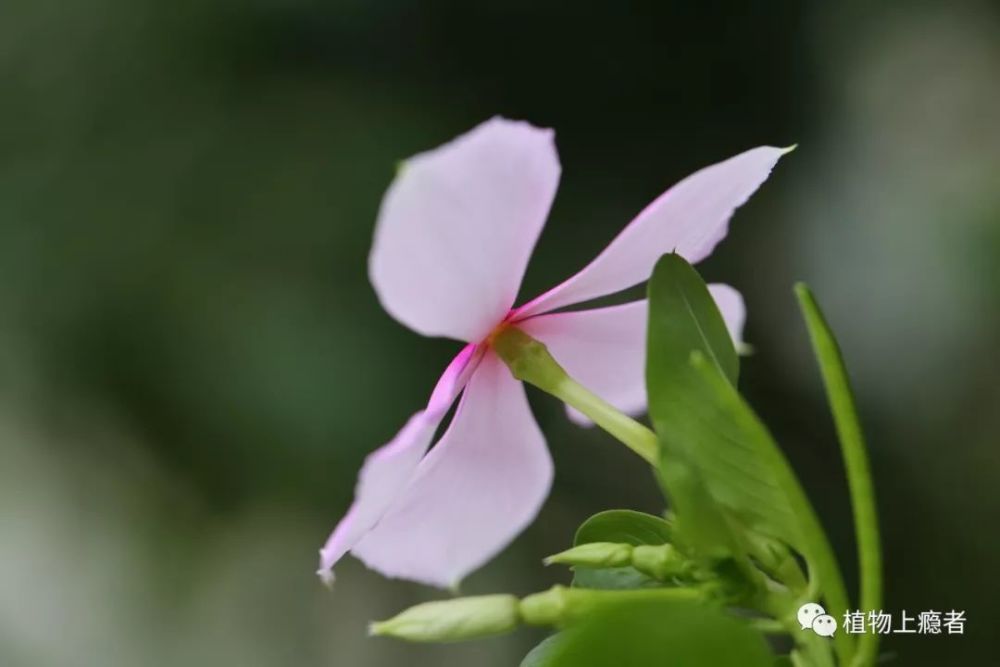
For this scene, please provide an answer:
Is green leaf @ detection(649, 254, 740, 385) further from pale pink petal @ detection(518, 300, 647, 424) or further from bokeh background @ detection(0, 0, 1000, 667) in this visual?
→ bokeh background @ detection(0, 0, 1000, 667)

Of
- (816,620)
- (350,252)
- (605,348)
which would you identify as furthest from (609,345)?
(350,252)

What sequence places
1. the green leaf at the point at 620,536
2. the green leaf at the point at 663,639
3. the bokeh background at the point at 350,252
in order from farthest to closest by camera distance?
the bokeh background at the point at 350,252 < the green leaf at the point at 620,536 < the green leaf at the point at 663,639

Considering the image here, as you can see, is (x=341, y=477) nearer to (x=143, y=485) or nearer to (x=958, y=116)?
(x=143, y=485)

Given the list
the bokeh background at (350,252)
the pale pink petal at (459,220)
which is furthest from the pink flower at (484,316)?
the bokeh background at (350,252)

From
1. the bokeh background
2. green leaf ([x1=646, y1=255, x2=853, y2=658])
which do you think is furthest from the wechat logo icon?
the bokeh background

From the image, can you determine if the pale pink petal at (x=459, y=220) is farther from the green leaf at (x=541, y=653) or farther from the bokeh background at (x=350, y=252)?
the bokeh background at (x=350, y=252)
